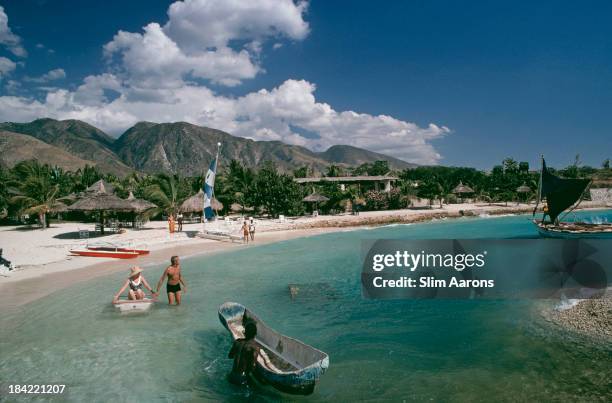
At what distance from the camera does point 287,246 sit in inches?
850

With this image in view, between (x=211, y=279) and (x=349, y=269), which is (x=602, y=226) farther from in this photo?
(x=211, y=279)

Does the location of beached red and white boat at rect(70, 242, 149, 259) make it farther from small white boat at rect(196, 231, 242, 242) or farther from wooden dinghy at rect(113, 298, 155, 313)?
wooden dinghy at rect(113, 298, 155, 313)

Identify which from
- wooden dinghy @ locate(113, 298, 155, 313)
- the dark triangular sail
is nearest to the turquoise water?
wooden dinghy @ locate(113, 298, 155, 313)

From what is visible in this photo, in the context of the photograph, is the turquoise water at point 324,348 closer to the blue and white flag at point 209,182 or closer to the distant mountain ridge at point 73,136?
the blue and white flag at point 209,182

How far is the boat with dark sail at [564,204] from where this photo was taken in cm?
2108

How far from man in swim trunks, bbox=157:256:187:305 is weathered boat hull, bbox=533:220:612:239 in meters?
21.7

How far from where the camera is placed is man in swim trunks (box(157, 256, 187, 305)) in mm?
9680

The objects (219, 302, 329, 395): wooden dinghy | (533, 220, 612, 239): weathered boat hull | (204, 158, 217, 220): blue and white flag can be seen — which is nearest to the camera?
(219, 302, 329, 395): wooden dinghy

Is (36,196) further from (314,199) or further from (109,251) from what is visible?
(314,199)

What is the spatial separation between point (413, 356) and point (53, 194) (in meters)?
26.4

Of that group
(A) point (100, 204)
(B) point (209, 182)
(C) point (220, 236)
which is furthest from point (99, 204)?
(C) point (220, 236)

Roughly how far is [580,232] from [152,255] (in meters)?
23.4

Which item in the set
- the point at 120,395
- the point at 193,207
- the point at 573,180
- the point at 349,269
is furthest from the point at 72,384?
the point at 573,180

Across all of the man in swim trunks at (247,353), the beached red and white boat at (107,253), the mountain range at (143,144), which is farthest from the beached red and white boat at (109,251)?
the mountain range at (143,144)
